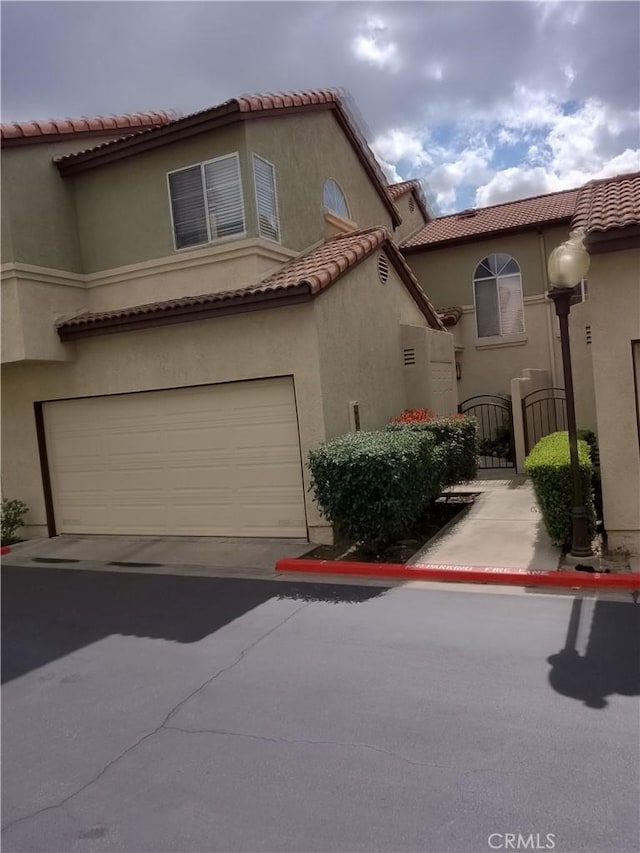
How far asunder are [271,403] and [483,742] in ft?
21.0

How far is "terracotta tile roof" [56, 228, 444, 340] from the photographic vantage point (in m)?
8.92

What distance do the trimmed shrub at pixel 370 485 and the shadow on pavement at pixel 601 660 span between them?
2556 millimetres

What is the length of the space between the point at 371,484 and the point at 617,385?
300 centimetres

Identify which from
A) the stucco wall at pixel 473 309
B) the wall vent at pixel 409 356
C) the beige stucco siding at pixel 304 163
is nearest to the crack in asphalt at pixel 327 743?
the beige stucco siding at pixel 304 163

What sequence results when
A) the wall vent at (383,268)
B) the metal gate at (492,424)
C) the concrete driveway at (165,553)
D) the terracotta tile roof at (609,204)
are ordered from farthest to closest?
the metal gate at (492,424), the wall vent at (383,268), the concrete driveway at (165,553), the terracotta tile roof at (609,204)

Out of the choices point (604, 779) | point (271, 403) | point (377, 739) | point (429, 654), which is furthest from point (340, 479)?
point (604, 779)

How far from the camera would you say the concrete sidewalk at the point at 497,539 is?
7367mm

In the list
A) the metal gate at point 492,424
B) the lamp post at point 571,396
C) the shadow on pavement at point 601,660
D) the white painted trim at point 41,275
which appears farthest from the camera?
the metal gate at point 492,424

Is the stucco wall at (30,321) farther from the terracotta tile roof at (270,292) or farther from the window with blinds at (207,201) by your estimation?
the window with blinds at (207,201)

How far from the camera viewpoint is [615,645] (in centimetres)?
500

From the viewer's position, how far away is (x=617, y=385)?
7301mm

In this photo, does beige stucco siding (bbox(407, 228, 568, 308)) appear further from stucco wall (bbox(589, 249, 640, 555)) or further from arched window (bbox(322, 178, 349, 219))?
stucco wall (bbox(589, 249, 640, 555))

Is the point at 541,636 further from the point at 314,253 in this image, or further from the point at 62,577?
the point at 314,253

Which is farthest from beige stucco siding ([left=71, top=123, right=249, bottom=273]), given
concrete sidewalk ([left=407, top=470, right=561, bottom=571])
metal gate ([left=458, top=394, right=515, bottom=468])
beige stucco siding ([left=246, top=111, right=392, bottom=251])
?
metal gate ([left=458, top=394, right=515, bottom=468])
